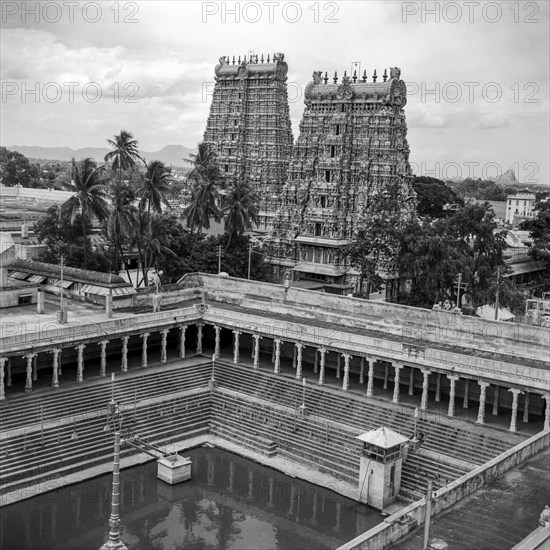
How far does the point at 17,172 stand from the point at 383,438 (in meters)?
119

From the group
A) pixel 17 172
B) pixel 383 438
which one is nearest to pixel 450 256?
pixel 383 438

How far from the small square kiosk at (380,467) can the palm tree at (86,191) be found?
27.0 metres

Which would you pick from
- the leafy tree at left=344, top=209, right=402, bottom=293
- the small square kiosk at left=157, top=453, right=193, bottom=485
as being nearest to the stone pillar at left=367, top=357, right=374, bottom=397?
the small square kiosk at left=157, top=453, right=193, bottom=485

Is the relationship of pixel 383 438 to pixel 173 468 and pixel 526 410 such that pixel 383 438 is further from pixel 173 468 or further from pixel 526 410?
pixel 173 468

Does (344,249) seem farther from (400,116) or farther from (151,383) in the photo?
(151,383)

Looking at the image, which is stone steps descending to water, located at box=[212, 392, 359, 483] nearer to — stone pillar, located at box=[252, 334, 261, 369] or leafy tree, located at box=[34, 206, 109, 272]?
stone pillar, located at box=[252, 334, 261, 369]

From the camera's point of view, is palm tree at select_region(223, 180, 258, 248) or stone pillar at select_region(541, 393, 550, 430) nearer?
stone pillar at select_region(541, 393, 550, 430)

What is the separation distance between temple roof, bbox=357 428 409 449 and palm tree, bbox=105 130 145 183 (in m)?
32.3

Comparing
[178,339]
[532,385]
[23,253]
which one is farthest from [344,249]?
[532,385]

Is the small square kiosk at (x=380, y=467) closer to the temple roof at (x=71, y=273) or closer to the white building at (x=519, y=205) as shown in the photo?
the temple roof at (x=71, y=273)

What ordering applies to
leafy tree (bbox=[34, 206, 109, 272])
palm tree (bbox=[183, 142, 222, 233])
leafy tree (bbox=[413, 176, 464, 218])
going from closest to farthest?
leafy tree (bbox=[34, 206, 109, 272]) < palm tree (bbox=[183, 142, 222, 233]) < leafy tree (bbox=[413, 176, 464, 218])

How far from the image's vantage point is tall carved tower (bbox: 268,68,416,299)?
203ft

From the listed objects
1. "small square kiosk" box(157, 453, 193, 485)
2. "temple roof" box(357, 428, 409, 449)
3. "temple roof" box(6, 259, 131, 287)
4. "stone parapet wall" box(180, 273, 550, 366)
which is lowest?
"small square kiosk" box(157, 453, 193, 485)

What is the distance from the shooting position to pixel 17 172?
134 meters
